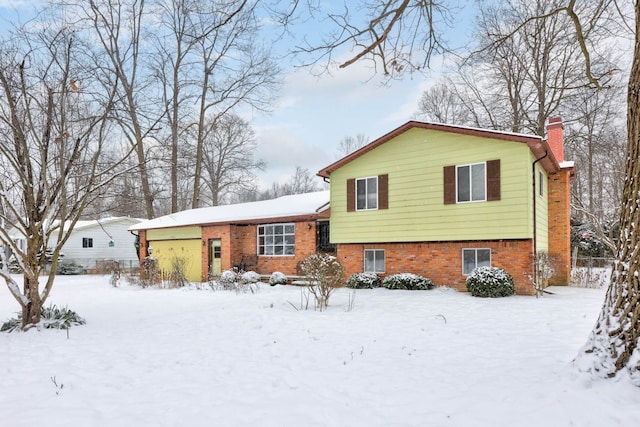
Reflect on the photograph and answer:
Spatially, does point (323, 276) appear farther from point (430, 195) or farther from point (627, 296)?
point (627, 296)

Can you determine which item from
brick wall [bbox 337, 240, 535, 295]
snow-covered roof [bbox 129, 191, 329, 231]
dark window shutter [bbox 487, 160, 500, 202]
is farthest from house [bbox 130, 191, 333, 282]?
dark window shutter [bbox 487, 160, 500, 202]

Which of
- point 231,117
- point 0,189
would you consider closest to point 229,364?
point 0,189

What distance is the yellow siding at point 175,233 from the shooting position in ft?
64.3

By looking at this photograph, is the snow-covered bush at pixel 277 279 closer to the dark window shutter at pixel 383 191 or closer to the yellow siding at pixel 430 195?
the yellow siding at pixel 430 195

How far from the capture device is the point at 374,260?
1472 centimetres

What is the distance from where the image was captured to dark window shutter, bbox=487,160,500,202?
12.1 meters

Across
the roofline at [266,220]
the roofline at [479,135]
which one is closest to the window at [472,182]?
the roofline at [479,135]

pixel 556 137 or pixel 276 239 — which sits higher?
pixel 556 137

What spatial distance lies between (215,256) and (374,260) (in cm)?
800

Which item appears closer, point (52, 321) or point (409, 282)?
point (52, 321)

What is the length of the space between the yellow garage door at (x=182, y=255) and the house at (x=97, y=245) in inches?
302

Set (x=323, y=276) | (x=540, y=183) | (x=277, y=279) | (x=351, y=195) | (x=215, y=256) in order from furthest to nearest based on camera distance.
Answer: (x=215, y=256), (x=277, y=279), (x=351, y=195), (x=540, y=183), (x=323, y=276)

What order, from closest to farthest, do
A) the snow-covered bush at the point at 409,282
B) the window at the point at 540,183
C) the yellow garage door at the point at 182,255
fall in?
1. the snow-covered bush at the point at 409,282
2. the window at the point at 540,183
3. the yellow garage door at the point at 182,255

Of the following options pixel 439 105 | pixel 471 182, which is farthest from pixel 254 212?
pixel 439 105
